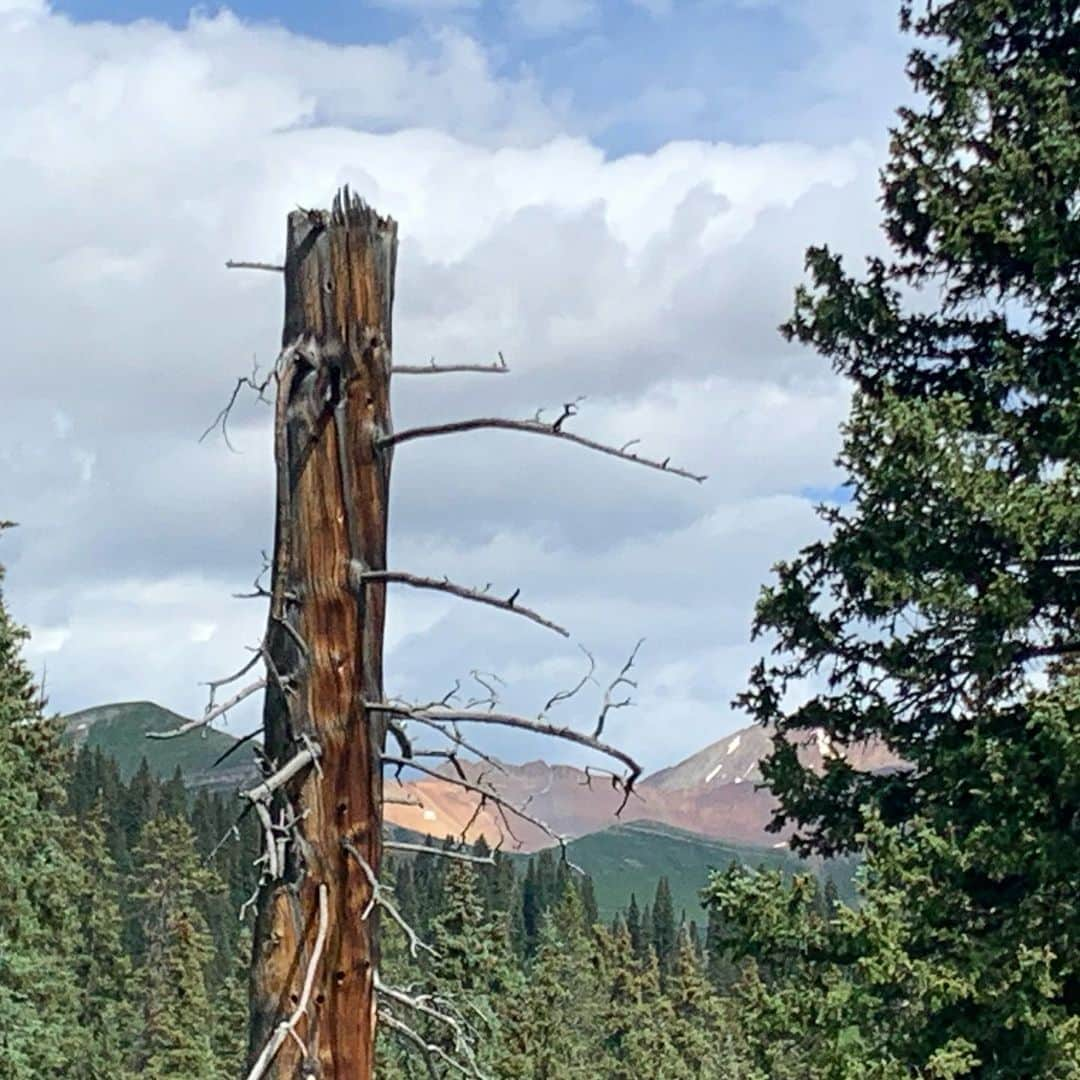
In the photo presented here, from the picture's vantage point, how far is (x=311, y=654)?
5512 millimetres

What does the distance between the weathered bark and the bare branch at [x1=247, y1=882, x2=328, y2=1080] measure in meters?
0.08

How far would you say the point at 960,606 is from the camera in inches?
436

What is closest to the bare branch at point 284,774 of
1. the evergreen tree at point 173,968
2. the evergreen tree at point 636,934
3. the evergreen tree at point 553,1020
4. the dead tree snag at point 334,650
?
the dead tree snag at point 334,650

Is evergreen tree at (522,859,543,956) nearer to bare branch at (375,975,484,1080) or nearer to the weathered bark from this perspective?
bare branch at (375,975,484,1080)

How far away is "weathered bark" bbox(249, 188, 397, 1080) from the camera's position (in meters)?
5.42

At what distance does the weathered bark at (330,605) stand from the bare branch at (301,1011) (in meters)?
0.08

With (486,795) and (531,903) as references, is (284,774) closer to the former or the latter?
(486,795)

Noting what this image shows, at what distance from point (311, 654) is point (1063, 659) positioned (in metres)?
7.69

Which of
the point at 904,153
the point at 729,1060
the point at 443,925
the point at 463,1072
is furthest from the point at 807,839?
the point at 729,1060

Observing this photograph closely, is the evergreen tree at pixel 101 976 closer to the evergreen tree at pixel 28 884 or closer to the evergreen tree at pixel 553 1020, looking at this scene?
the evergreen tree at pixel 553 1020

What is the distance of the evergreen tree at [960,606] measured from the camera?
35.1ft

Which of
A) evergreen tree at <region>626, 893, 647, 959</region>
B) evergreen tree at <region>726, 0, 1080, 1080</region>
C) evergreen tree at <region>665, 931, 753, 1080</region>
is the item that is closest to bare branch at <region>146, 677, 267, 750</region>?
evergreen tree at <region>726, 0, 1080, 1080</region>

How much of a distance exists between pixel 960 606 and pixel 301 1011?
6.96 m

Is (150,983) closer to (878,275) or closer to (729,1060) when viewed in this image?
(729,1060)
